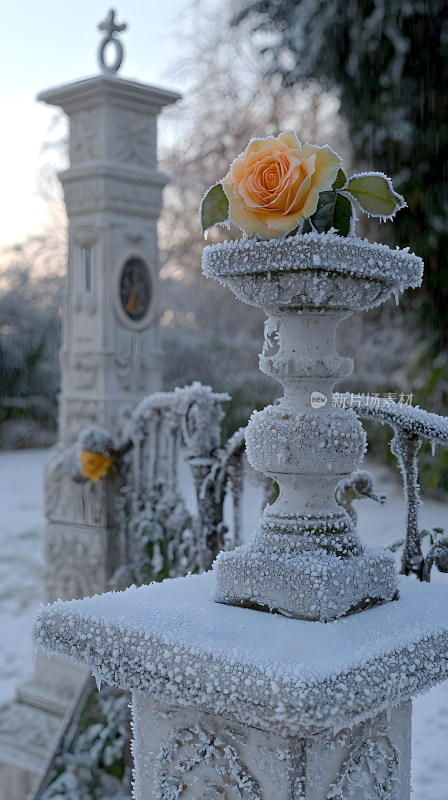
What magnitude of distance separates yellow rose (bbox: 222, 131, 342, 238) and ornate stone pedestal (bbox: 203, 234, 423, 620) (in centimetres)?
4

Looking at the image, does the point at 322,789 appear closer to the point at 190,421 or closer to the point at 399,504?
the point at 190,421

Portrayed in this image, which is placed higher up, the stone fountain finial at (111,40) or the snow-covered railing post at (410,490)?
the stone fountain finial at (111,40)

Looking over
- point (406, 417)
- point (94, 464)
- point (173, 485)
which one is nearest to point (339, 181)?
point (406, 417)

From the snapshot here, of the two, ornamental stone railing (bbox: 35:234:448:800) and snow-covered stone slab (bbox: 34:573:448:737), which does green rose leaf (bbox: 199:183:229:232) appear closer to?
ornamental stone railing (bbox: 35:234:448:800)

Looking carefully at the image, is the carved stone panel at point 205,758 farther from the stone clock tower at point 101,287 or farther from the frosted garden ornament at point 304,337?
the stone clock tower at point 101,287

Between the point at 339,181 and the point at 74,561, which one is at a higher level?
the point at 339,181

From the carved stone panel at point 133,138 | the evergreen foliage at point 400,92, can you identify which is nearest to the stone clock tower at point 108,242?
the carved stone panel at point 133,138

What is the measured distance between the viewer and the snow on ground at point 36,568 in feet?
9.97

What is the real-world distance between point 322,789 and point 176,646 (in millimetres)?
268

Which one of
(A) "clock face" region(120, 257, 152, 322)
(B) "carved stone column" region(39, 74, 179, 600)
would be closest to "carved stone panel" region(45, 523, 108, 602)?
(B) "carved stone column" region(39, 74, 179, 600)

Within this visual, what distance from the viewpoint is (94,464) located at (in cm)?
326

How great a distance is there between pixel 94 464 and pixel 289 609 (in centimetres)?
227

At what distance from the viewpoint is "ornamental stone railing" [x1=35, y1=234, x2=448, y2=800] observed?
3.11 ft

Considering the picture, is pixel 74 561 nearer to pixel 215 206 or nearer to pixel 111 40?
pixel 111 40
